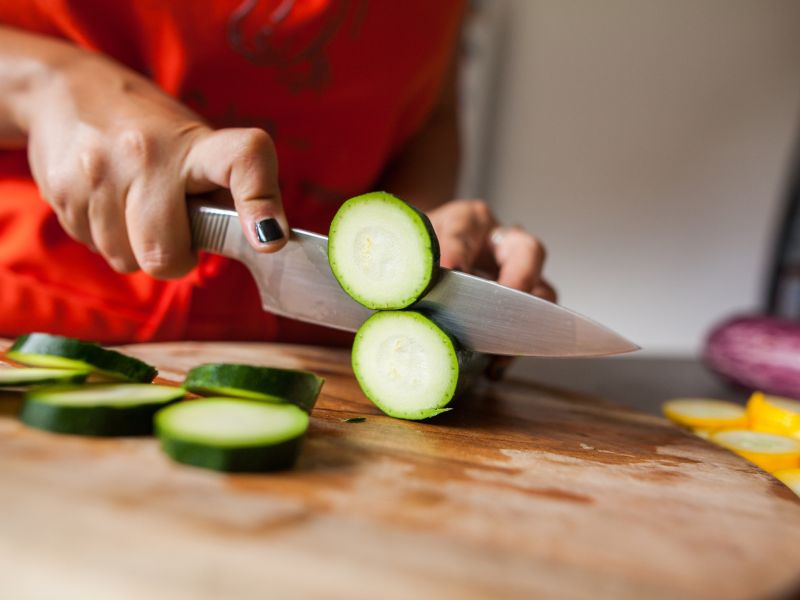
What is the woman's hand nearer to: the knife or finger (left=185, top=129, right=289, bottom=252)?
the knife

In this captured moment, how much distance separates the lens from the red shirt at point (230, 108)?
1684 millimetres

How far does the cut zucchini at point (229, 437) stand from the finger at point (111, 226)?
513mm

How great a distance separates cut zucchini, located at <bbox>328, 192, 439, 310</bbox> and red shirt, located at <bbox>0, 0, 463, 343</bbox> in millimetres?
643

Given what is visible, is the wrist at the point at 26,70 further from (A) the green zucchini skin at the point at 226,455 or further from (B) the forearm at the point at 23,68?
(A) the green zucchini skin at the point at 226,455

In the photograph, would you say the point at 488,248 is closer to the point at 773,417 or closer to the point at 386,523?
the point at 773,417

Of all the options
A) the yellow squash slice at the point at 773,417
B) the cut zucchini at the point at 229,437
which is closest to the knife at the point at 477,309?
the cut zucchini at the point at 229,437

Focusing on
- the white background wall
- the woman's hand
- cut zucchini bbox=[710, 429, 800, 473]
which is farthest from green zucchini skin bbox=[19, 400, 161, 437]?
the white background wall

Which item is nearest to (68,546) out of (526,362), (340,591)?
(340,591)

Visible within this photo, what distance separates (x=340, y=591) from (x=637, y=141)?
5373 millimetres

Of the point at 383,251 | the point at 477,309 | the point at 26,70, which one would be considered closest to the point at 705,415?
the point at 477,309

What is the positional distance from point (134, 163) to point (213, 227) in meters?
0.19

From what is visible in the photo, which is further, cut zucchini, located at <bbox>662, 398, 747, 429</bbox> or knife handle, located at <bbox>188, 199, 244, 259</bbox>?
cut zucchini, located at <bbox>662, 398, 747, 429</bbox>

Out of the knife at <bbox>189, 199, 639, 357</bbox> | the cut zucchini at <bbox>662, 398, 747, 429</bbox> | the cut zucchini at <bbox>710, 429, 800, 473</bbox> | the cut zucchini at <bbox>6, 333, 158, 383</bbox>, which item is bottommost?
the cut zucchini at <bbox>6, 333, 158, 383</bbox>

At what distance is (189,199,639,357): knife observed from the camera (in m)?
1.37
